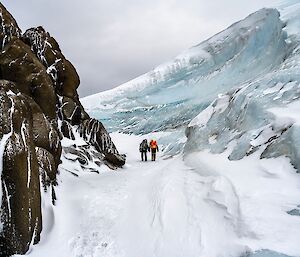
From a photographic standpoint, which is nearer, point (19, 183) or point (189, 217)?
point (19, 183)

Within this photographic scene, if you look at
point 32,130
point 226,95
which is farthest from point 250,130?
point 32,130

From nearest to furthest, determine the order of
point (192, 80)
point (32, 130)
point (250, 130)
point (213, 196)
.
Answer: point (213, 196)
point (32, 130)
point (250, 130)
point (192, 80)

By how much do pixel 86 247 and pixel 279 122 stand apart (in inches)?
231

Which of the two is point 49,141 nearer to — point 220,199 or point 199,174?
point 199,174

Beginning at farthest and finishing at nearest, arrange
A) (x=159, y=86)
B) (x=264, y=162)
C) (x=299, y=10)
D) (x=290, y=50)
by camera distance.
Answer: (x=159, y=86)
(x=299, y=10)
(x=290, y=50)
(x=264, y=162)

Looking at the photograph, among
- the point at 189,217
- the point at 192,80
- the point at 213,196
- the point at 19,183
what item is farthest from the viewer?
the point at 192,80

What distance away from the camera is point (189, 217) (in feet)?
21.8

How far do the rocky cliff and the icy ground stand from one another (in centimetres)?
58

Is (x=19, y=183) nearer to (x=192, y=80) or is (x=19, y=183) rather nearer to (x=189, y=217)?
(x=189, y=217)

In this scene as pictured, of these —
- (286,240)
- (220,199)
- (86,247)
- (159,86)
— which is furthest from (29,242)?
(159,86)

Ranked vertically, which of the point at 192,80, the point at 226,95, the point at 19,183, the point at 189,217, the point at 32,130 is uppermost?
the point at 192,80

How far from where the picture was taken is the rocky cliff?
5.73 m

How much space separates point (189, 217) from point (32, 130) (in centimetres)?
381

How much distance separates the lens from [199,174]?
9.21 meters
